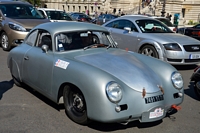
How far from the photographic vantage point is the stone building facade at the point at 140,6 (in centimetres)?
4709

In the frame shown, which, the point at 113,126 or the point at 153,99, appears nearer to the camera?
the point at 153,99

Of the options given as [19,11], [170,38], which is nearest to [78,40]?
[170,38]

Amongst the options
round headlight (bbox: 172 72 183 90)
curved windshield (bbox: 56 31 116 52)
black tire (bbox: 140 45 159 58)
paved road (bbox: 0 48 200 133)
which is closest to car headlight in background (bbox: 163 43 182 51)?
black tire (bbox: 140 45 159 58)

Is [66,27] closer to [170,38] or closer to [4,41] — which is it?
[170,38]

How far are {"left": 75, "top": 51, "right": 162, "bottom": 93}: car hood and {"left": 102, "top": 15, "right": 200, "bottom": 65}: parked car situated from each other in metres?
3.71

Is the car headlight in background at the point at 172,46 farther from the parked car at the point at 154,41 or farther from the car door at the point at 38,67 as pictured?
the car door at the point at 38,67

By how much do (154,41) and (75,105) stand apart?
4.75 meters

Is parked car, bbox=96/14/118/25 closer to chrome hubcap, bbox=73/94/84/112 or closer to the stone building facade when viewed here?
the stone building facade

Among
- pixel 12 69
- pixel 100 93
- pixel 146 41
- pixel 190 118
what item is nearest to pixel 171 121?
pixel 190 118

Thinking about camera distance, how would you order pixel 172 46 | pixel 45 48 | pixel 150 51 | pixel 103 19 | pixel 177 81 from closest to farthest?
1. pixel 177 81
2. pixel 45 48
3. pixel 172 46
4. pixel 150 51
5. pixel 103 19

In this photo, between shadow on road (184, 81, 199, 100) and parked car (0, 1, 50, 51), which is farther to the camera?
parked car (0, 1, 50, 51)

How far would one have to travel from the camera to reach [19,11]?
35.5ft

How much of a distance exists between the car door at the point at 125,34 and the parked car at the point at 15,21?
293 cm

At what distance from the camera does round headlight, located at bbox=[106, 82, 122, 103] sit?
355 centimetres
